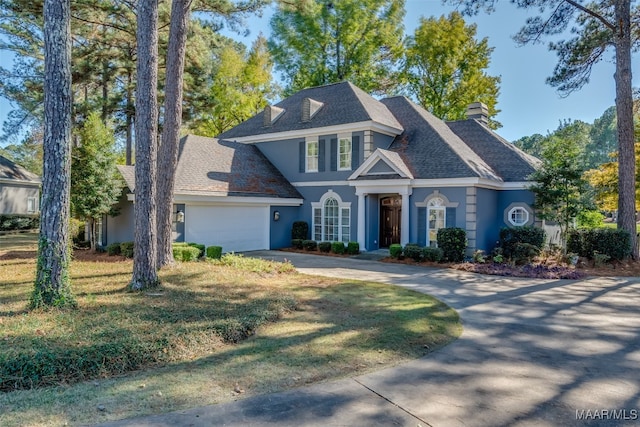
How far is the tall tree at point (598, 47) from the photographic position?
14492 mm

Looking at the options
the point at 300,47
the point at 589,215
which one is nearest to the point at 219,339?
the point at 589,215

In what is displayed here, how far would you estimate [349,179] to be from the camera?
17.3m

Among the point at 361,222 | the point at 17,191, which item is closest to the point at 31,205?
the point at 17,191

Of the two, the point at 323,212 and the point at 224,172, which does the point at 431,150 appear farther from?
the point at 224,172

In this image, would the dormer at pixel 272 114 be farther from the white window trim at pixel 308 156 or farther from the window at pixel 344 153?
the window at pixel 344 153

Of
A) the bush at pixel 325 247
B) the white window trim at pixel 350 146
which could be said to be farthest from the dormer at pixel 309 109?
the bush at pixel 325 247

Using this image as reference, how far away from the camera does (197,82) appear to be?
929 inches

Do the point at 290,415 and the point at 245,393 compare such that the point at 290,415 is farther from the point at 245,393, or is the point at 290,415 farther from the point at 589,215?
the point at 589,215

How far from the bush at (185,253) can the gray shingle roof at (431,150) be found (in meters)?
8.97

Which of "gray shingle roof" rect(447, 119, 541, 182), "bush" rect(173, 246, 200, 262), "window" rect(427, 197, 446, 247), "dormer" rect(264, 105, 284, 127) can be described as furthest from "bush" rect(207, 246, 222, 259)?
"gray shingle roof" rect(447, 119, 541, 182)

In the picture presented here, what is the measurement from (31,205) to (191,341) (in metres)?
32.8

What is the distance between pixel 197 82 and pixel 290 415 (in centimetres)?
2313

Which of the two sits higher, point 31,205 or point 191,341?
point 31,205

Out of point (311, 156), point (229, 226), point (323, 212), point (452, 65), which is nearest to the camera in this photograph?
point (229, 226)
